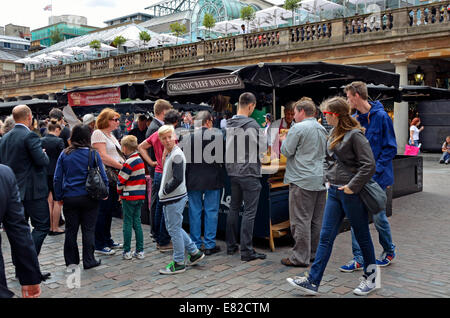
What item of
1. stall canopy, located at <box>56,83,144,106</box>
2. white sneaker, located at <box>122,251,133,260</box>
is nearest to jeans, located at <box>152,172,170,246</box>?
white sneaker, located at <box>122,251,133,260</box>

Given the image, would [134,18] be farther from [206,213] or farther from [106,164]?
[206,213]

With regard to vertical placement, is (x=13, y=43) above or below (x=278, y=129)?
above

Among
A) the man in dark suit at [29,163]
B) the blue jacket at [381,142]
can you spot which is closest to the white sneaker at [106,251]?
the man in dark suit at [29,163]

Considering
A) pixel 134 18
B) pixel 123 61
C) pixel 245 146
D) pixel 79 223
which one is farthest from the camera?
pixel 134 18

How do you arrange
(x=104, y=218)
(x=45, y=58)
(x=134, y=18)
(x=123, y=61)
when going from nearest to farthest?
(x=104, y=218)
(x=123, y=61)
(x=45, y=58)
(x=134, y=18)

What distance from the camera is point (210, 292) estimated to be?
446cm

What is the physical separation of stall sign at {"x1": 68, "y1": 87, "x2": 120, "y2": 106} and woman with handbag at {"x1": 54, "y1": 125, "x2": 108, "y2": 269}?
4148mm

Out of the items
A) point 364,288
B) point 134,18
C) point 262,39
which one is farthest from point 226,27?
point 134,18

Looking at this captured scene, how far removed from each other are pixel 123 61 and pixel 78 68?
6.45 m

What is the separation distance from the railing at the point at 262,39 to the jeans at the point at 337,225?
18580 millimetres

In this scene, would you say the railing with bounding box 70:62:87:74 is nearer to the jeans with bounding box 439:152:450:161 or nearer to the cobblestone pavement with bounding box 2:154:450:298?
the jeans with bounding box 439:152:450:161

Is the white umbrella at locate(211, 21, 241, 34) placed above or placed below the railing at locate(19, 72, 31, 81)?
above

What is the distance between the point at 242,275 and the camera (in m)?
4.98

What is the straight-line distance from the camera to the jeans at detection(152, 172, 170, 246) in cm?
604
